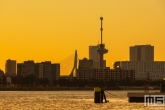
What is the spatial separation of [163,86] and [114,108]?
120 feet

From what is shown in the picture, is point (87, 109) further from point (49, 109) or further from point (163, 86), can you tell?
point (163, 86)

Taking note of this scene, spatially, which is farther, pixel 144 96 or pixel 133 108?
pixel 144 96

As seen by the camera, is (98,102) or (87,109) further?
(98,102)

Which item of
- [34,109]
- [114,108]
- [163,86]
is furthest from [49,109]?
[163,86]

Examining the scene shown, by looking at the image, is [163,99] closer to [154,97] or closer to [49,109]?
[154,97]

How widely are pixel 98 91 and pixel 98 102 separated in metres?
3.48

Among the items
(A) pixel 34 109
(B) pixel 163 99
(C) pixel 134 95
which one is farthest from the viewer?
(C) pixel 134 95

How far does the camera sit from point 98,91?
161 m

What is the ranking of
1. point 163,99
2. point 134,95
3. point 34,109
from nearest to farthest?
point 34,109, point 163,99, point 134,95

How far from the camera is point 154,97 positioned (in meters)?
150

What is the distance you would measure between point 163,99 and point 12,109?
31.2 metres

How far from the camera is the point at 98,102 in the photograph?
158000 mm

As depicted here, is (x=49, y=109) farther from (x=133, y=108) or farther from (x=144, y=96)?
(x=144, y=96)

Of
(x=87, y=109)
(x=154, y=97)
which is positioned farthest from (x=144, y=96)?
(x=87, y=109)
